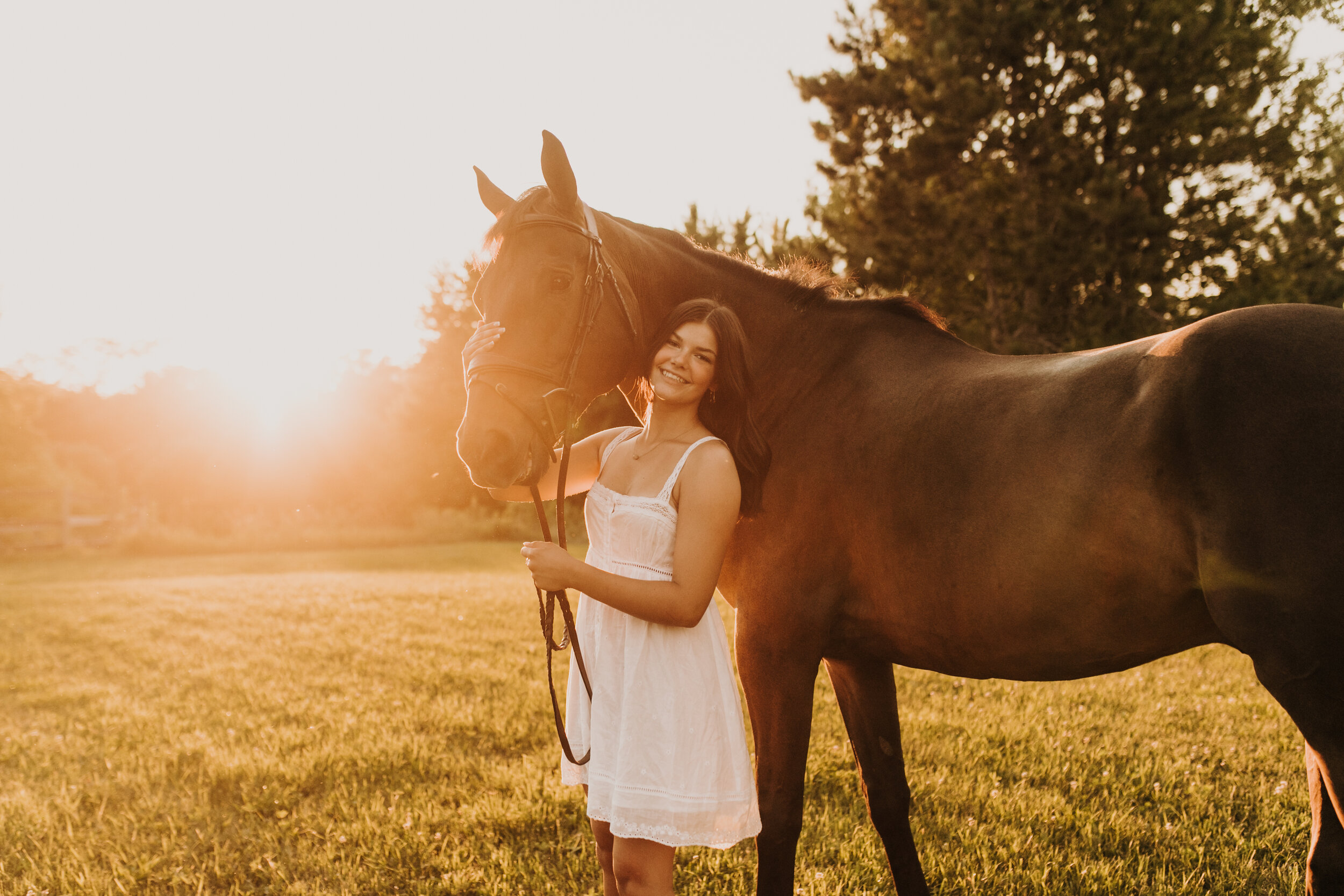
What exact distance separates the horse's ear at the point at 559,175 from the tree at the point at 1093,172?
1222 centimetres

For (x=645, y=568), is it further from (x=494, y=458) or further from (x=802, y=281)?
(x=802, y=281)

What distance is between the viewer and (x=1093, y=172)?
14.0 meters

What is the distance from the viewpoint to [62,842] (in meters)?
3.54

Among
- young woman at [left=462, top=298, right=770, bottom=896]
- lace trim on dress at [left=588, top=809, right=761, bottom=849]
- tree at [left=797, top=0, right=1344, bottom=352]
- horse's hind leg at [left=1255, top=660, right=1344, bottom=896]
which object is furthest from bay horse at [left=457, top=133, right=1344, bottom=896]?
tree at [left=797, top=0, right=1344, bottom=352]

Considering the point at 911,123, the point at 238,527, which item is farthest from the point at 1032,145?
the point at 238,527

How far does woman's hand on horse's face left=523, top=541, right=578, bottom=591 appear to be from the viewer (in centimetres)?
188

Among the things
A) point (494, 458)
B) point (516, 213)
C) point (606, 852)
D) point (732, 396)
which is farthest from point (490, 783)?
point (516, 213)

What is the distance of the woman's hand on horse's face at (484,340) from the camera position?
2.17 m

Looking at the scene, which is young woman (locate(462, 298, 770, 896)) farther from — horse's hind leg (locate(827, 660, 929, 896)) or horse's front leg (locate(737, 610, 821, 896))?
horse's hind leg (locate(827, 660, 929, 896))

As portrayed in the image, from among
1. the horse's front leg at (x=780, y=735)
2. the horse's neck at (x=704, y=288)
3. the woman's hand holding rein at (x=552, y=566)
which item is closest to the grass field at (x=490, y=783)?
the horse's front leg at (x=780, y=735)

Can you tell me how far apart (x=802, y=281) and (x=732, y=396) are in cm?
78

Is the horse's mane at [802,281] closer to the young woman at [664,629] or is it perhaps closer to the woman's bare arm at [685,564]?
the young woman at [664,629]

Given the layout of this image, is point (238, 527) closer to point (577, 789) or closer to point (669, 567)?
point (577, 789)

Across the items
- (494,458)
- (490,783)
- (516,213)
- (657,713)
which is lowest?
(490,783)
